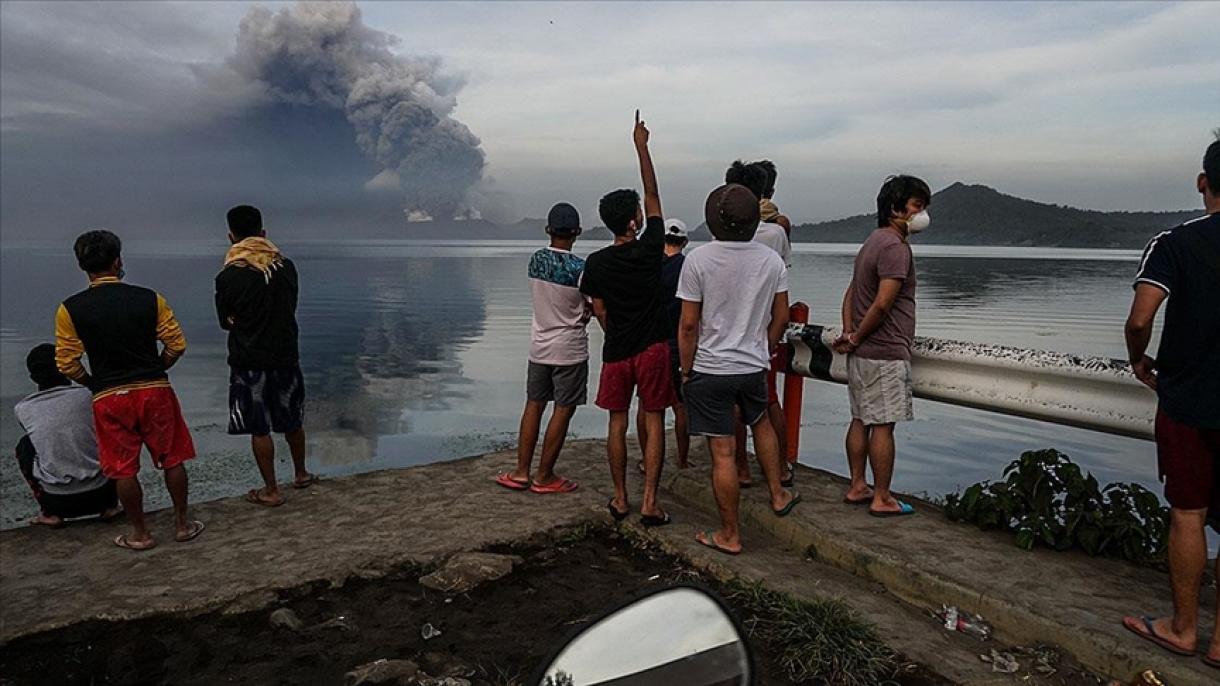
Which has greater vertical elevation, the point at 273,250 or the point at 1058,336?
the point at 273,250

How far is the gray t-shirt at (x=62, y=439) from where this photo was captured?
16.2 feet

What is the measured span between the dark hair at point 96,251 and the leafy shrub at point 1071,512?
17.3 ft

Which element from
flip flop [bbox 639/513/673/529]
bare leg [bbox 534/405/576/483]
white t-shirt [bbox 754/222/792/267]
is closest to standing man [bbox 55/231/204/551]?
bare leg [bbox 534/405/576/483]

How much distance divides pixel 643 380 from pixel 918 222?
73.9 inches

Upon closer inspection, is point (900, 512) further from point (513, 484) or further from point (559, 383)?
point (513, 484)

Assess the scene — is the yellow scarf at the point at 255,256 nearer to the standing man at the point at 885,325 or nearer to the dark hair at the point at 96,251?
the dark hair at the point at 96,251

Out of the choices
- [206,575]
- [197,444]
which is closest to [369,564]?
[206,575]

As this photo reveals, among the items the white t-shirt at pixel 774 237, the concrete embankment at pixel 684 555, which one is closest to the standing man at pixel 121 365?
the concrete embankment at pixel 684 555

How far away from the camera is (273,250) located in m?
5.34

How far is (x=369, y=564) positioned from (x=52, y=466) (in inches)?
90.7

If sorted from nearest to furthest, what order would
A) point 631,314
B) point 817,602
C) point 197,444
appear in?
point 817,602 < point 631,314 < point 197,444

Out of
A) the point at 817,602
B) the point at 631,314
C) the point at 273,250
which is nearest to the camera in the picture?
the point at 817,602

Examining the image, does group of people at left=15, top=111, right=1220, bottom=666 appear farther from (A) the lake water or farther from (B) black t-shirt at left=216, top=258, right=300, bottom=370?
(A) the lake water

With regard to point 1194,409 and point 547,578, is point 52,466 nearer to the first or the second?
point 547,578
